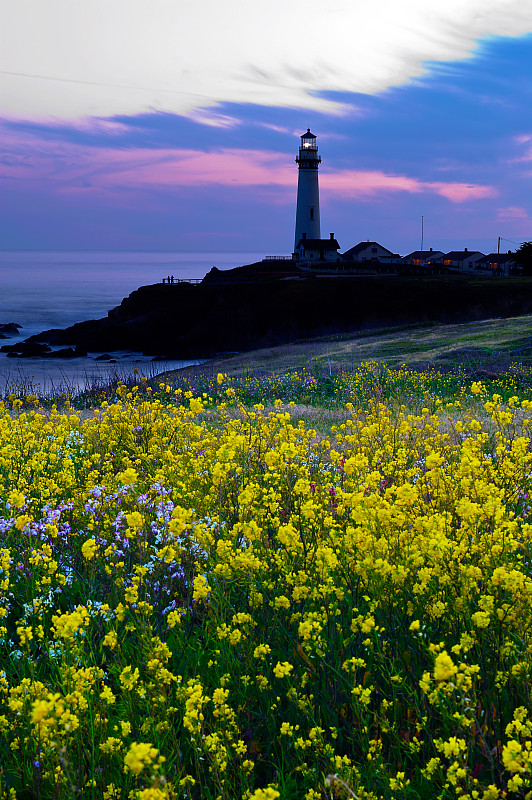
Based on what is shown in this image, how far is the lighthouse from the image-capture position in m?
93.6

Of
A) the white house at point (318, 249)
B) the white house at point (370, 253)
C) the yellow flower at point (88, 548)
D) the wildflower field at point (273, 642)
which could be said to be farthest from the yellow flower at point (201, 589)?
the white house at point (370, 253)

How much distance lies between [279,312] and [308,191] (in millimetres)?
40438

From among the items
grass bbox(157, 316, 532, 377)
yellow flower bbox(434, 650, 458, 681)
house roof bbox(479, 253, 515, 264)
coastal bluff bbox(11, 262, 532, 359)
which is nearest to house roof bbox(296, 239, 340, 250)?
coastal bluff bbox(11, 262, 532, 359)

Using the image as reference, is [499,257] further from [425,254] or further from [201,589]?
[201,589]

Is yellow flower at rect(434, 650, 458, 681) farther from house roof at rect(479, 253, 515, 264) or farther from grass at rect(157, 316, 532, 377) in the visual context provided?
house roof at rect(479, 253, 515, 264)

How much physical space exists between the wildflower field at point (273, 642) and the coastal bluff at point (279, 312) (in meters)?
49.7

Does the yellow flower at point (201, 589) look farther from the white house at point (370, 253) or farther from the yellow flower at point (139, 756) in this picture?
the white house at point (370, 253)

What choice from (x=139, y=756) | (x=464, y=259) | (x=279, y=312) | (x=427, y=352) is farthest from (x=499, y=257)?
(x=139, y=756)

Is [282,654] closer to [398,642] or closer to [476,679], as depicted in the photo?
[398,642]

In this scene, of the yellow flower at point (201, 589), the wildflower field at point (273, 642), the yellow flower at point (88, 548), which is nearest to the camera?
the wildflower field at point (273, 642)

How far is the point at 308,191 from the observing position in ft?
309

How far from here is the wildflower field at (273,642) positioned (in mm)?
2541

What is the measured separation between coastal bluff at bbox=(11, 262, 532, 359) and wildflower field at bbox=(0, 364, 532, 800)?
1956 inches

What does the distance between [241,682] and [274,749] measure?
0.36m
